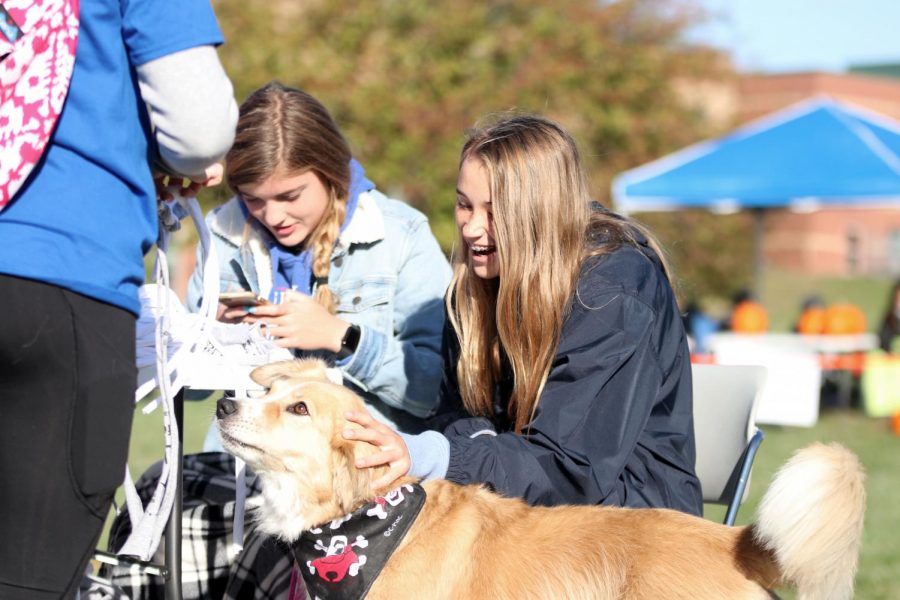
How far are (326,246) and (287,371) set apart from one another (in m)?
0.80

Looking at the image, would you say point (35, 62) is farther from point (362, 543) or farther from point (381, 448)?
point (362, 543)

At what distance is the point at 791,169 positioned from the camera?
35.5ft

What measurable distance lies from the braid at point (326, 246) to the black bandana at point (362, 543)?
1.08 meters

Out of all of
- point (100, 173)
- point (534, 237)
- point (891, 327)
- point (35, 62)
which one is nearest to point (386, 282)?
point (534, 237)

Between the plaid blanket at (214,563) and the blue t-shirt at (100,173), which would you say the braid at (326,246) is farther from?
the blue t-shirt at (100,173)

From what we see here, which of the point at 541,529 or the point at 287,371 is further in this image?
the point at 287,371

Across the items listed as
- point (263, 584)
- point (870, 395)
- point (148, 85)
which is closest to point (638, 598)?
point (263, 584)

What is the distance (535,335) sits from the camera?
9.28 feet

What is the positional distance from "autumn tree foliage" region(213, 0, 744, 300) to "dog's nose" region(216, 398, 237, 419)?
10.5m

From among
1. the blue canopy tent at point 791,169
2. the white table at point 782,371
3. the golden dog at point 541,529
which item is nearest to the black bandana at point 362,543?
the golden dog at point 541,529

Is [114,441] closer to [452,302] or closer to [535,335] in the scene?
[535,335]

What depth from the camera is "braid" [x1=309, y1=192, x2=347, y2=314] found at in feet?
11.4

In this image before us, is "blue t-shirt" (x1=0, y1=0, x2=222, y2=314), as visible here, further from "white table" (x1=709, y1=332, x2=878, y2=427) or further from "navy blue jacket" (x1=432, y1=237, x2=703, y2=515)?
"white table" (x1=709, y1=332, x2=878, y2=427)

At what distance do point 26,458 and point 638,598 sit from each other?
1.42m
